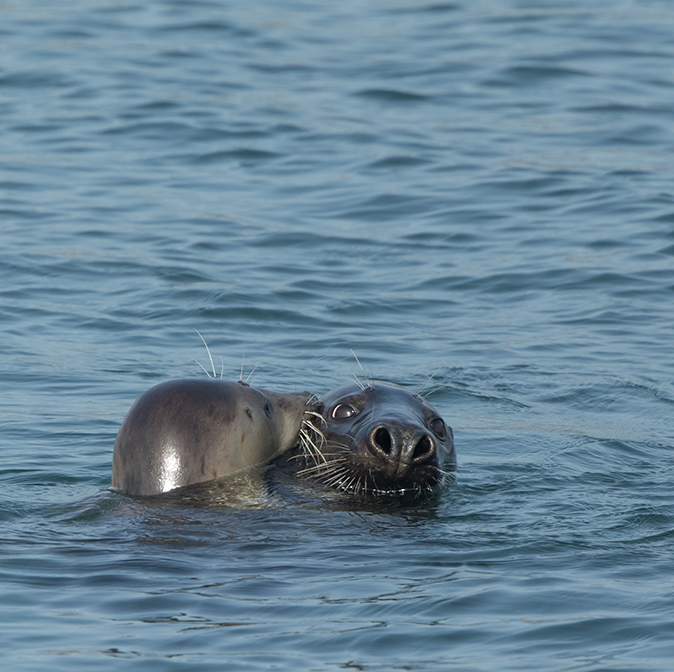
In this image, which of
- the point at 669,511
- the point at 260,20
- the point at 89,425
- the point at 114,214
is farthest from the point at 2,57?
the point at 669,511

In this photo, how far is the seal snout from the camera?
6934 mm

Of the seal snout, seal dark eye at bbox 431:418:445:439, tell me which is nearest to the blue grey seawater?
the seal snout

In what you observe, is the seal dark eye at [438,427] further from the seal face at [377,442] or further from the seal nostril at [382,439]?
the seal nostril at [382,439]

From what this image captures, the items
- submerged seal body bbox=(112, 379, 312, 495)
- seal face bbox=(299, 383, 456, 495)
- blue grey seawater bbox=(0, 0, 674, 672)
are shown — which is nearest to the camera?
blue grey seawater bbox=(0, 0, 674, 672)

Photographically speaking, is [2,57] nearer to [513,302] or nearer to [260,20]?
[260,20]

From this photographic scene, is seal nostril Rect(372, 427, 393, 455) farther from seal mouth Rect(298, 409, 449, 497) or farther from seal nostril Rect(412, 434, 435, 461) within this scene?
seal nostril Rect(412, 434, 435, 461)

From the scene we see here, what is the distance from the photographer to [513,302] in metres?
12.7

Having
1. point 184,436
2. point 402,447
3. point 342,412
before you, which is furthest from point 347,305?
point 184,436

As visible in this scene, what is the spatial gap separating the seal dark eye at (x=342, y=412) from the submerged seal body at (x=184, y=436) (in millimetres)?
546

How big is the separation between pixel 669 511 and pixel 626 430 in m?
2.47

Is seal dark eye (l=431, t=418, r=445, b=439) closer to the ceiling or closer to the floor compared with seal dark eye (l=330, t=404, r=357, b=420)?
closer to the floor

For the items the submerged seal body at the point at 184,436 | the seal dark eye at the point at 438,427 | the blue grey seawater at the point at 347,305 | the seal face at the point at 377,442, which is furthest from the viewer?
the seal dark eye at the point at 438,427

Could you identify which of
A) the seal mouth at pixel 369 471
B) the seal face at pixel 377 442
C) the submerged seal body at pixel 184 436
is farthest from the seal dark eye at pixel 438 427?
the submerged seal body at pixel 184 436

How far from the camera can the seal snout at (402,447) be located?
6934 mm
